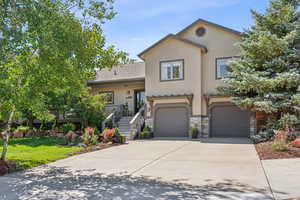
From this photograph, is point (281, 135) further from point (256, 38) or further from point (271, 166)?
point (256, 38)

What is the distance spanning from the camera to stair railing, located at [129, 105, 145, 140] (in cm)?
1759

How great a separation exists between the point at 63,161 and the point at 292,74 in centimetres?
1164

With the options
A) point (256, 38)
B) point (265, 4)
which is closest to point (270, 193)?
point (256, 38)

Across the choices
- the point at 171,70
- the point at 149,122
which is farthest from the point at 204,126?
the point at 171,70

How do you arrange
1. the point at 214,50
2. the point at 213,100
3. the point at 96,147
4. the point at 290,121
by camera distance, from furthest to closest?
the point at 214,50 → the point at 213,100 → the point at 96,147 → the point at 290,121

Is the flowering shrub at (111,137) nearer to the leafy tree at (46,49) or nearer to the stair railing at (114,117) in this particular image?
the stair railing at (114,117)

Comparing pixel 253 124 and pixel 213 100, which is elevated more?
pixel 213 100

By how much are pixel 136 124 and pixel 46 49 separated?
12120mm

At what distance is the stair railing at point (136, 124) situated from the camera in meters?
17.6

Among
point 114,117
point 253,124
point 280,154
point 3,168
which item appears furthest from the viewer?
point 114,117

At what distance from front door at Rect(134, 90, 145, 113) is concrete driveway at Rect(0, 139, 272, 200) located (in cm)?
1160

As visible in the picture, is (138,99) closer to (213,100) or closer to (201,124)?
(201,124)

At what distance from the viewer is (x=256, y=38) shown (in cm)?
1445

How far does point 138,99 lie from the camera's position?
21422mm
